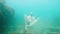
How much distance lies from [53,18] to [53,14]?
6cm

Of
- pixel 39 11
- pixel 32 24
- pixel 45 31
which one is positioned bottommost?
pixel 45 31

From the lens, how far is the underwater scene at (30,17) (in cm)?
132

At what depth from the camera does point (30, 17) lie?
4.36 ft

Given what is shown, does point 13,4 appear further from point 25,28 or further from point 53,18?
point 53,18

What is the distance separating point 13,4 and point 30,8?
0.85 feet

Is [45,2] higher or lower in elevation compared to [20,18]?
higher

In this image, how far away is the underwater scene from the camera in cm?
132

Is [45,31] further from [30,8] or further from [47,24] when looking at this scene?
[30,8]

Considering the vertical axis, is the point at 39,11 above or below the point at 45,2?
below

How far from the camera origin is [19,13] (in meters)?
1.34

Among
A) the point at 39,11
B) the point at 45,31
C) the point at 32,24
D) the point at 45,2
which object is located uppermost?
the point at 45,2

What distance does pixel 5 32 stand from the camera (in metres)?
1.33

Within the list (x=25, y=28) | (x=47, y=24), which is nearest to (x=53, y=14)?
(x=47, y=24)

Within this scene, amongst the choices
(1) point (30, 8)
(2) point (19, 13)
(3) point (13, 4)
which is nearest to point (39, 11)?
(1) point (30, 8)
